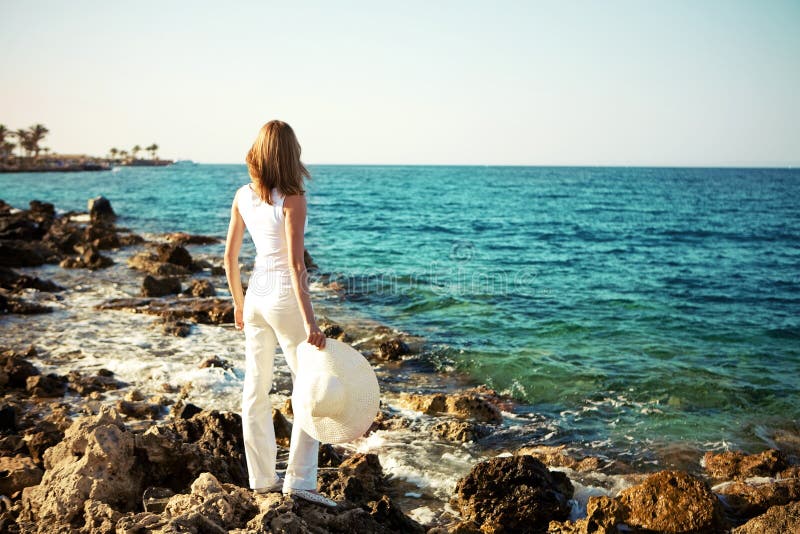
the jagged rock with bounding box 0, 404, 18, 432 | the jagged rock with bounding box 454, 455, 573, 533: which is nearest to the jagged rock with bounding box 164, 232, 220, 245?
the jagged rock with bounding box 0, 404, 18, 432

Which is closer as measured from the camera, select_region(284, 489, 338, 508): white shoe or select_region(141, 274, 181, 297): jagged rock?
select_region(284, 489, 338, 508): white shoe

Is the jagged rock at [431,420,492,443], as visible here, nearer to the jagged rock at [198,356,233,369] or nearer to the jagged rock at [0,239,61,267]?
the jagged rock at [198,356,233,369]

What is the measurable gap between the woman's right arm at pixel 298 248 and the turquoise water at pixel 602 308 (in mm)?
5157

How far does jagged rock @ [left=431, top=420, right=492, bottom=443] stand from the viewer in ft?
25.3

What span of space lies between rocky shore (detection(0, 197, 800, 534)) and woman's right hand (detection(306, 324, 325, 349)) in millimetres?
1044

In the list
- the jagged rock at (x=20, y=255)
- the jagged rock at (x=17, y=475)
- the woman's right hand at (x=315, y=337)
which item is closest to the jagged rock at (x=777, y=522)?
the woman's right hand at (x=315, y=337)

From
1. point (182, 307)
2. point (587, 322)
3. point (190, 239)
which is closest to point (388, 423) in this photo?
point (182, 307)

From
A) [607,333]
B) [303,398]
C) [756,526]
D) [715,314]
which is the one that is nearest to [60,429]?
[303,398]

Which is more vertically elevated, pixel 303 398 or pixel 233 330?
pixel 303 398

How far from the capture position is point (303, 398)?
4.31 meters

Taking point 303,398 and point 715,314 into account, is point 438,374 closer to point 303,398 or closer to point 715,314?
point 303,398

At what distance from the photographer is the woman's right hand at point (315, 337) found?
13.8 feet

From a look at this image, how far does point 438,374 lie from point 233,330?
4306mm

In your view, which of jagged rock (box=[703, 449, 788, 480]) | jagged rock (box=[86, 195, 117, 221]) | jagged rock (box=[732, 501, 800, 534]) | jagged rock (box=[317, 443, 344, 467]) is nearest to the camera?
jagged rock (box=[732, 501, 800, 534])
